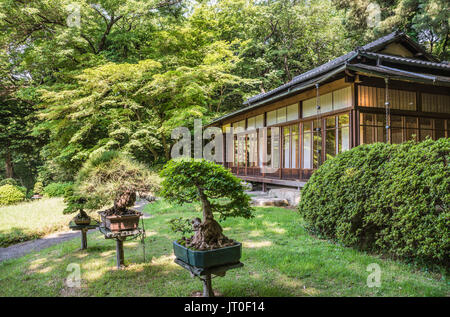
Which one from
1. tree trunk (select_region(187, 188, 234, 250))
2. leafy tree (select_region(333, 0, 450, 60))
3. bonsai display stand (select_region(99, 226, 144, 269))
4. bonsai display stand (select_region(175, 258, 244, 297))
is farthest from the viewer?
leafy tree (select_region(333, 0, 450, 60))

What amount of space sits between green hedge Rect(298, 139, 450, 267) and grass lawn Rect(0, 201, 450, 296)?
31 centimetres

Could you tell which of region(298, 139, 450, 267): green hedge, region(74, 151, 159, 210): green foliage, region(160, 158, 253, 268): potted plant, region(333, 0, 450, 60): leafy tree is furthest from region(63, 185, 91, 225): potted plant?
region(333, 0, 450, 60): leafy tree

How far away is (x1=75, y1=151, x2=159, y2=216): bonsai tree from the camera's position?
4.54 metres

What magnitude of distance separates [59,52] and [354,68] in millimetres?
15069

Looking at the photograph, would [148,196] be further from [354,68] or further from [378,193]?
[354,68]

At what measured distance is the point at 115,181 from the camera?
15.0 feet

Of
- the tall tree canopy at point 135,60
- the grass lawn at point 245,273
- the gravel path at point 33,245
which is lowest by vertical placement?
the gravel path at point 33,245

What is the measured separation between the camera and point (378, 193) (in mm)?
4645

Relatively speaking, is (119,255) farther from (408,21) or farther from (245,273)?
(408,21)

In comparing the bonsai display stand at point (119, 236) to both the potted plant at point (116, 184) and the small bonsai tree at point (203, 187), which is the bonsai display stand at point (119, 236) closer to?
the potted plant at point (116, 184)

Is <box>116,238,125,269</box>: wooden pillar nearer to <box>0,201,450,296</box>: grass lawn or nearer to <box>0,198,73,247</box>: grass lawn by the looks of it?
<box>0,201,450,296</box>: grass lawn

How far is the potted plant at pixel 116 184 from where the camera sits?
4.48 metres

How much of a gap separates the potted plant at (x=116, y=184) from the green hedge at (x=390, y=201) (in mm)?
3207

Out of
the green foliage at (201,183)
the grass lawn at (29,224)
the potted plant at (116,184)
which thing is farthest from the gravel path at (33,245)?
the green foliage at (201,183)
